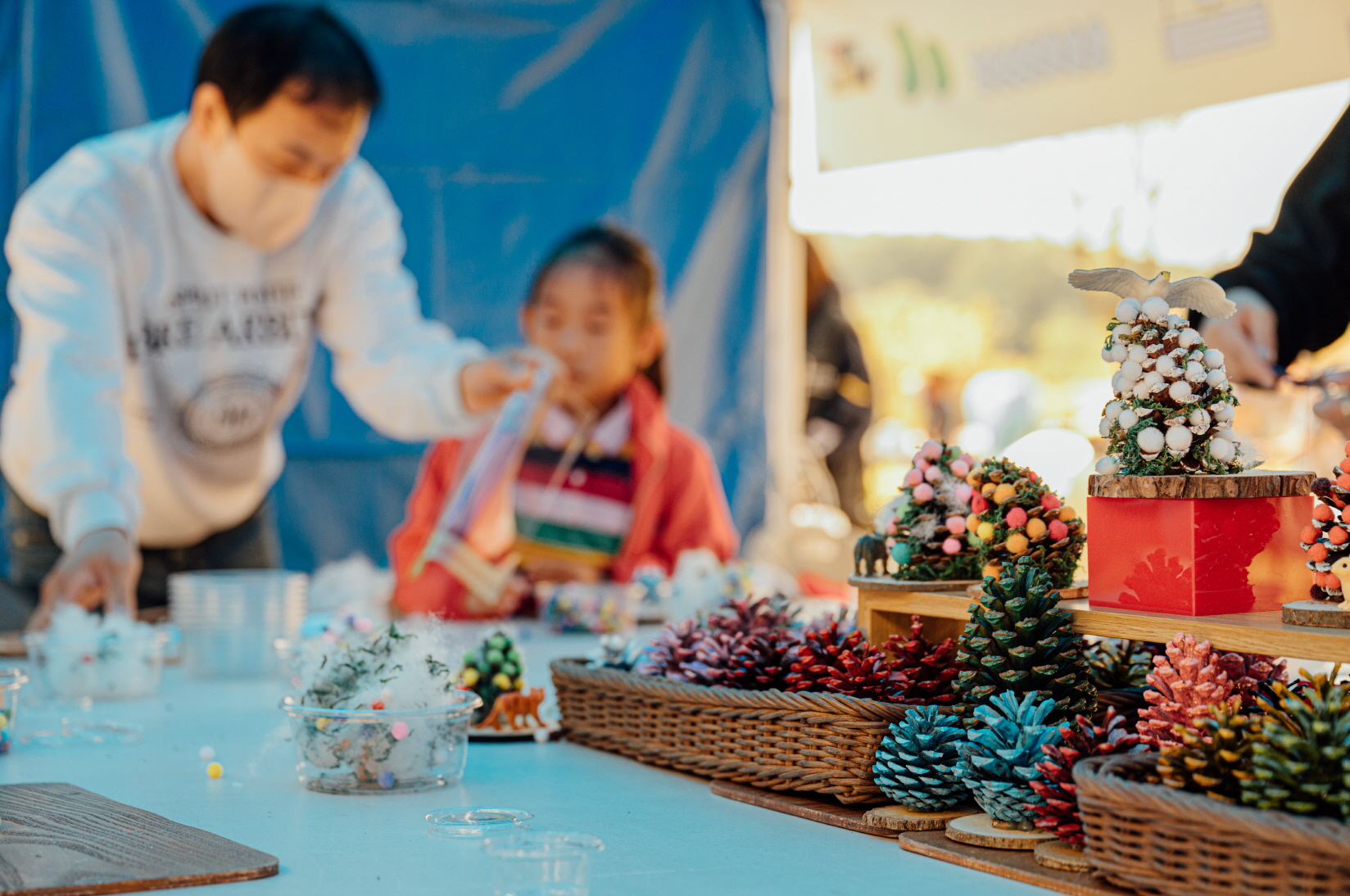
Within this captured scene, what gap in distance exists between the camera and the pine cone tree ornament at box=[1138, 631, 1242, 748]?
158cm

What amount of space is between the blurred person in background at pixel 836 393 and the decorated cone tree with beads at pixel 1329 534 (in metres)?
3.98

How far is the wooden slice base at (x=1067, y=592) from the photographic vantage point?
1888 millimetres

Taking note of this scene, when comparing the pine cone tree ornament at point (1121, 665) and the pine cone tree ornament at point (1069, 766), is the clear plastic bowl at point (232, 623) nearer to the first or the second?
the pine cone tree ornament at point (1121, 665)

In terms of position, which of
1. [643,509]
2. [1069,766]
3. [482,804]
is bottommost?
[482,804]

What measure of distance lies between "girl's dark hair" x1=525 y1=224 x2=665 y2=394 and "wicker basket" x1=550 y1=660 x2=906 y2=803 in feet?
7.91

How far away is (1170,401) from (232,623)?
2.29 metres

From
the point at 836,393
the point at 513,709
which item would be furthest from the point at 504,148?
the point at 513,709

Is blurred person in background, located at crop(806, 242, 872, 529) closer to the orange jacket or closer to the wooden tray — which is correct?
the orange jacket

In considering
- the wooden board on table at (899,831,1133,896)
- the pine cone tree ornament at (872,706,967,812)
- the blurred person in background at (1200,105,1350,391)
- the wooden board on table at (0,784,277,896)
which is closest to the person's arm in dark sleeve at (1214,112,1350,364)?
the blurred person in background at (1200,105,1350,391)

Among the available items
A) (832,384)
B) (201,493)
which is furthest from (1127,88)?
(201,493)

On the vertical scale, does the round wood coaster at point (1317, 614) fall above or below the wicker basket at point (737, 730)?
above

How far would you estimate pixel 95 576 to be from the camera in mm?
3316

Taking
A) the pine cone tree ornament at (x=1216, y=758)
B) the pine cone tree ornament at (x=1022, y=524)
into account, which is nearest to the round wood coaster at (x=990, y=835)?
the pine cone tree ornament at (x=1216, y=758)

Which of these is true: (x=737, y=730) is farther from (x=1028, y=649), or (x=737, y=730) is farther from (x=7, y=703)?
(x=7, y=703)
